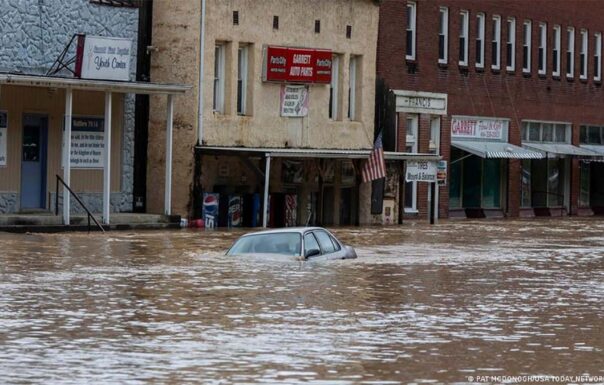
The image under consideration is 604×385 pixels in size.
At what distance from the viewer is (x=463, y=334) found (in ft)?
54.5

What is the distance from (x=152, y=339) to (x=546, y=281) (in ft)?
36.1

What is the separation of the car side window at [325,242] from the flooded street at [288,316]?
1.53 ft

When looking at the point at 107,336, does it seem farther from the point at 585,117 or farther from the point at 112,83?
the point at 585,117

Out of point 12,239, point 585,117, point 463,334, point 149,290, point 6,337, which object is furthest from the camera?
point 585,117

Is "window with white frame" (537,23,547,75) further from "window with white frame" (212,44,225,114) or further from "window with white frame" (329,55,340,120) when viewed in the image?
"window with white frame" (212,44,225,114)

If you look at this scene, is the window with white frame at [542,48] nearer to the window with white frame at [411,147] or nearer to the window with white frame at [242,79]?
the window with white frame at [411,147]

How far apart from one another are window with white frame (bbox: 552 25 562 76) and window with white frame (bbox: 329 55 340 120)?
1745 cm

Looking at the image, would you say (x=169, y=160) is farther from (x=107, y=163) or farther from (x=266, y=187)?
(x=266, y=187)

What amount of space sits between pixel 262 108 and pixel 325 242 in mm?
17337

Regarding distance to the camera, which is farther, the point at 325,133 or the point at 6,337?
the point at 325,133

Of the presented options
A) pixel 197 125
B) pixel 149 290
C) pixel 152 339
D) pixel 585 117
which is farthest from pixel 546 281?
pixel 585 117

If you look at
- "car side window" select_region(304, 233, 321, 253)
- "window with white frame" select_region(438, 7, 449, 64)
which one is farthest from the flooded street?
"window with white frame" select_region(438, 7, 449, 64)

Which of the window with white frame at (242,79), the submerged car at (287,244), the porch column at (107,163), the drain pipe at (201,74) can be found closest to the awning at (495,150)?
the window with white frame at (242,79)

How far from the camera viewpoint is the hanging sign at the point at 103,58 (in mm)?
37812
